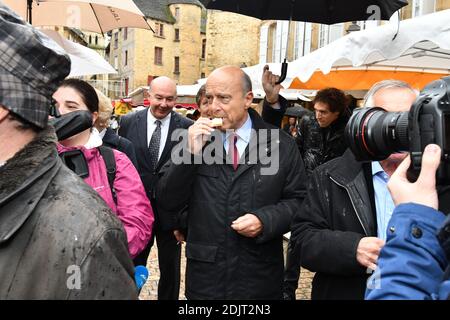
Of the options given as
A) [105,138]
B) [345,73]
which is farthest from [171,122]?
[345,73]

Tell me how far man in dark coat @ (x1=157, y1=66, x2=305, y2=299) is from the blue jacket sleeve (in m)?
1.30

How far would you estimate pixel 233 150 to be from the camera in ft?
9.05

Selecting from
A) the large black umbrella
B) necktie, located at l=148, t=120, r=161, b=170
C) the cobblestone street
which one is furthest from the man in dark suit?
the large black umbrella

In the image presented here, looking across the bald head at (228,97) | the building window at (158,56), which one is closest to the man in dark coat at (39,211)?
the bald head at (228,97)

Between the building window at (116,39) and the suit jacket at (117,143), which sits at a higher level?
the building window at (116,39)

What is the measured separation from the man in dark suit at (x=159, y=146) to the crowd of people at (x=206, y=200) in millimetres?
14

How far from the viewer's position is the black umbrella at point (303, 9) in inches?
146

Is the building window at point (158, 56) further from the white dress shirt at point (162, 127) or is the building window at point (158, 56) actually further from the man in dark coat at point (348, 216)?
the man in dark coat at point (348, 216)

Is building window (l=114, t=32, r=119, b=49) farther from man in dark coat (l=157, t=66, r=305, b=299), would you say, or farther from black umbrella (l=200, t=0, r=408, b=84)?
man in dark coat (l=157, t=66, r=305, b=299)

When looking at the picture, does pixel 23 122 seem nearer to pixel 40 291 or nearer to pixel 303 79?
pixel 40 291

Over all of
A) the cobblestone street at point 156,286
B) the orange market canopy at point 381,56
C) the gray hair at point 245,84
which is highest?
the orange market canopy at point 381,56

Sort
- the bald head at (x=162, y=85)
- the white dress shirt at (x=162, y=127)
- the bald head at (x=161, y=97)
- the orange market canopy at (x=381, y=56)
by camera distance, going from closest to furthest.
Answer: the orange market canopy at (x=381, y=56) → the white dress shirt at (x=162, y=127) → the bald head at (x=161, y=97) → the bald head at (x=162, y=85)

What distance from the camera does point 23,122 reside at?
1232 mm

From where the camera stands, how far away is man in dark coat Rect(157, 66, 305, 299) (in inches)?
102
